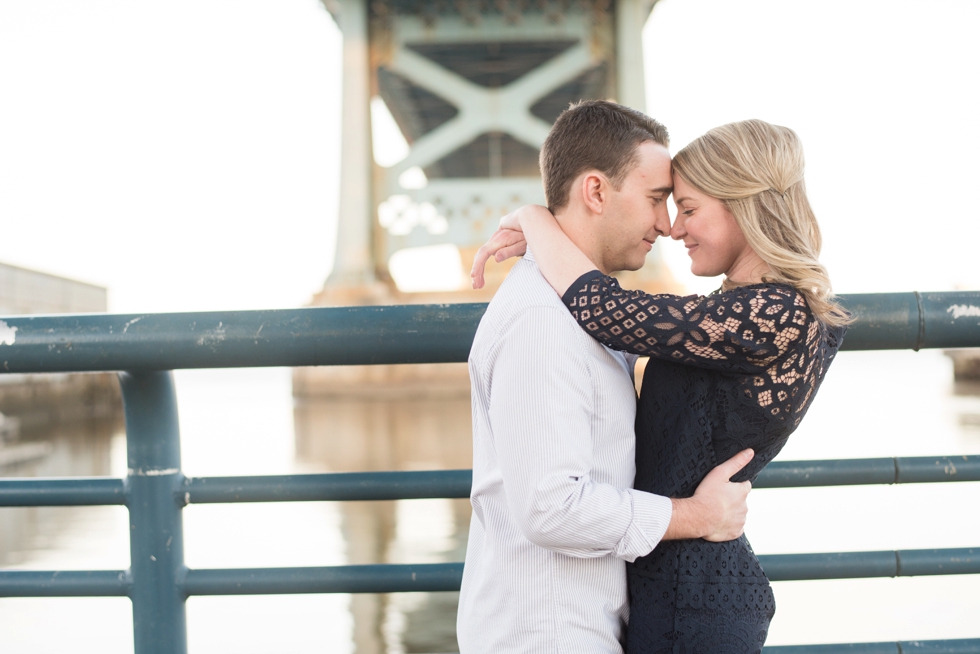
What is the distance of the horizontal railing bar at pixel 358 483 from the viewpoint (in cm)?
185

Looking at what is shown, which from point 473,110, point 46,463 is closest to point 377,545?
point 46,463

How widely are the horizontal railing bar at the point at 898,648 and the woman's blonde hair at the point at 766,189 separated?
2.68ft

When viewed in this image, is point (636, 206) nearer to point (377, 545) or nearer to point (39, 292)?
point (377, 545)

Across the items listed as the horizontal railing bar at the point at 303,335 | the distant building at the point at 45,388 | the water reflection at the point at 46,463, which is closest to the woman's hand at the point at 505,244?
the horizontal railing bar at the point at 303,335

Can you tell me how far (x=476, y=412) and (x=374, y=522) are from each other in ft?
20.5

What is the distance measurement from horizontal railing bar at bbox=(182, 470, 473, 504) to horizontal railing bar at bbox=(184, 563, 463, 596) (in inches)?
6.5

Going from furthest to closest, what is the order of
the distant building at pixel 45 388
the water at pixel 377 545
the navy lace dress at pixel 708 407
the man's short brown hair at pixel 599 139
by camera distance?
1. the distant building at pixel 45 388
2. the water at pixel 377 545
3. the man's short brown hair at pixel 599 139
4. the navy lace dress at pixel 708 407

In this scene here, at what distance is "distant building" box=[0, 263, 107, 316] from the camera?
2842 centimetres

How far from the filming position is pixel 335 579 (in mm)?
1855

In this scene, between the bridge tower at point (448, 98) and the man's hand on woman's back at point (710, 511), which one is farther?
the bridge tower at point (448, 98)

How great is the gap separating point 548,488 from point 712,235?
653 mm

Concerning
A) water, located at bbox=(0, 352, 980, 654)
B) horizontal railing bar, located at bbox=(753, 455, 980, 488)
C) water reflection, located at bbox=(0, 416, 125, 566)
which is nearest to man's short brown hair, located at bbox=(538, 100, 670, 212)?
horizontal railing bar, located at bbox=(753, 455, 980, 488)

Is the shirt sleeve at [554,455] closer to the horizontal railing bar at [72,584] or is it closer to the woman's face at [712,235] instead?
the woman's face at [712,235]

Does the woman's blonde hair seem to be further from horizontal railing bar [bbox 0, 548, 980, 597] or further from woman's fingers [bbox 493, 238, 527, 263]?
horizontal railing bar [bbox 0, 548, 980, 597]
